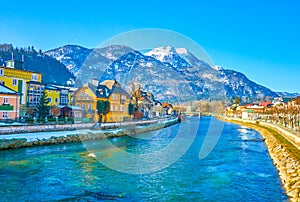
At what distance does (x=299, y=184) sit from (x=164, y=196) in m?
6.36

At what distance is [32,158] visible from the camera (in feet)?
66.3

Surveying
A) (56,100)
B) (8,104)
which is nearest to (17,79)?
(56,100)

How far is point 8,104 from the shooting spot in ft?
110

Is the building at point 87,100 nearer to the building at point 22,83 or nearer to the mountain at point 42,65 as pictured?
the building at point 22,83

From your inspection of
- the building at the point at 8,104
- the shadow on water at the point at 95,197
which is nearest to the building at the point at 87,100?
the building at the point at 8,104

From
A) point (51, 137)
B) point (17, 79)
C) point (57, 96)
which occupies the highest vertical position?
point (17, 79)

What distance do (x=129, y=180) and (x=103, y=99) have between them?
113ft

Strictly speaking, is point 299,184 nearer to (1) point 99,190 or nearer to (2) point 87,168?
(1) point 99,190

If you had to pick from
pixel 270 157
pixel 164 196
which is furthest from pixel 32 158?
pixel 270 157

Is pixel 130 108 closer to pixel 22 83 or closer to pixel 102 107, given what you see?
pixel 102 107

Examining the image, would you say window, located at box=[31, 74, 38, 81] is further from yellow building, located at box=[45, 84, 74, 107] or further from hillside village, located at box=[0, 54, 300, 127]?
yellow building, located at box=[45, 84, 74, 107]

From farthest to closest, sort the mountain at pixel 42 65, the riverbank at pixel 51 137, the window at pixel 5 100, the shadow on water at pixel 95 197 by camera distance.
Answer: the mountain at pixel 42 65
the window at pixel 5 100
the riverbank at pixel 51 137
the shadow on water at pixel 95 197

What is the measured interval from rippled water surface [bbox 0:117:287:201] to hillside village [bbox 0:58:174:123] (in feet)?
45.0

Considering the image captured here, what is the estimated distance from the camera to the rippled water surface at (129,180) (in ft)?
41.4
